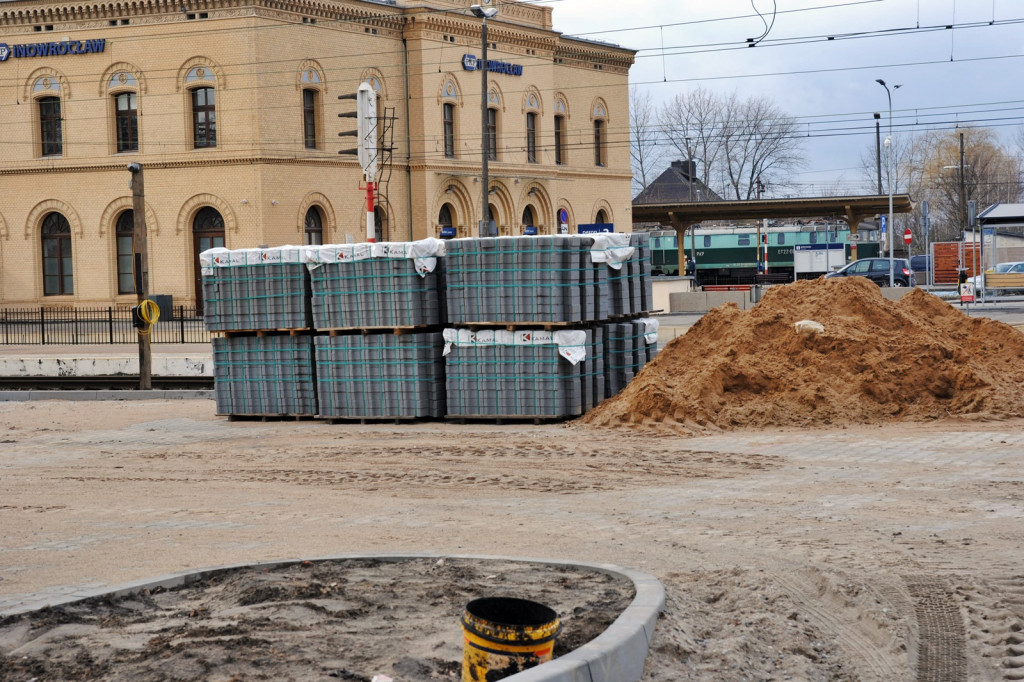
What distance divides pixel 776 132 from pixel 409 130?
→ 5864 centimetres

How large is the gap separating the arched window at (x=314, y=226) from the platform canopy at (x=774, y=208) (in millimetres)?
23373

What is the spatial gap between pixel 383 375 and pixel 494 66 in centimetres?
3415

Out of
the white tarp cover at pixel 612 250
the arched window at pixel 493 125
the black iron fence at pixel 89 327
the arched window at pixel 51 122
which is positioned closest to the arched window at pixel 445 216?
the arched window at pixel 493 125

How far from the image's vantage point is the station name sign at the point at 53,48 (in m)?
42.5

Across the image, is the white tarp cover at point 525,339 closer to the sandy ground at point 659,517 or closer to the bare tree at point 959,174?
the sandy ground at point 659,517

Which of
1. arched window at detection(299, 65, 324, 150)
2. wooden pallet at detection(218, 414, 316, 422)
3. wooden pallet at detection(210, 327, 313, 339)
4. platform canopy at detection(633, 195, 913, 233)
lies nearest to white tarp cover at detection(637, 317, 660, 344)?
wooden pallet at detection(210, 327, 313, 339)

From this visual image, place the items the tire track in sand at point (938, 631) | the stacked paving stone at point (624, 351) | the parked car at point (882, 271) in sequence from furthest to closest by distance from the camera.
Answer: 1. the parked car at point (882, 271)
2. the stacked paving stone at point (624, 351)
3. the tire track in sand at point (938, 631)

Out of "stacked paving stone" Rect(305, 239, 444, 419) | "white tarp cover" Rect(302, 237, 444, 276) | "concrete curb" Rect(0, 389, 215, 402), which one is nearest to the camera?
"white tarp cover" Rect(302, 237, 444, 276)

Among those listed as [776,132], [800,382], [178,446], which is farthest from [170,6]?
[776,132]

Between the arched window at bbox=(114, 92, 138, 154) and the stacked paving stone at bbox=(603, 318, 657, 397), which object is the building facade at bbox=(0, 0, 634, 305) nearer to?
the arched window at bbox=(114, 92, 138, 154)

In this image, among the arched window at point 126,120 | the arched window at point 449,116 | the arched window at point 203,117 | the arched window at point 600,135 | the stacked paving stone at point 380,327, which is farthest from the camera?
the arched window at point 600,135

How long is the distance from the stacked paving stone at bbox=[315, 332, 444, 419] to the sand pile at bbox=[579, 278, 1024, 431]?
256 cm

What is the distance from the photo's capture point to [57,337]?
3872 centimetres

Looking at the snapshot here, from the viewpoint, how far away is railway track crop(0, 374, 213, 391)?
25.3 m
